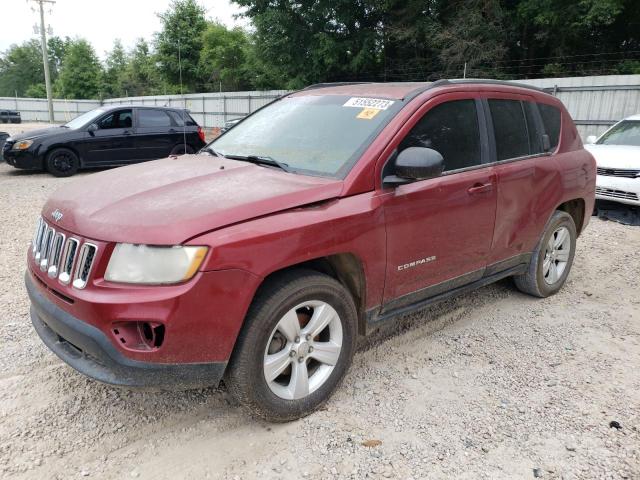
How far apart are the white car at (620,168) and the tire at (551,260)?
12.4 feet

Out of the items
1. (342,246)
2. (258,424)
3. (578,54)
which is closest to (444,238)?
(342,246)

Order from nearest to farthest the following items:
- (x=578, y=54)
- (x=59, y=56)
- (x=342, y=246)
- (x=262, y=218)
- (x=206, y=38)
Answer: (x=262, y=218) < (x=342, y=246) < (x=578, y=54) < (x=206, y=38) < (x=59, y=56)

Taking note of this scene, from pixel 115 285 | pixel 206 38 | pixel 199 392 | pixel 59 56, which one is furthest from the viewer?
pixel 59 56

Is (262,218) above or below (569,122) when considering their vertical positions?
below

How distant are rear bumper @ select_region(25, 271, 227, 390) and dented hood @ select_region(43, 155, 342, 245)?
0.44 m

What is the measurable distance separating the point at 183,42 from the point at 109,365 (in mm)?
39762

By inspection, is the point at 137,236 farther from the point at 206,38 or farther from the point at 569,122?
the point at 206,38

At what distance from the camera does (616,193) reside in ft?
26.2

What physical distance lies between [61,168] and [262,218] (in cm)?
985

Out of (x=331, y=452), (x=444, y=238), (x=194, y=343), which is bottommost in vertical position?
(x=331, y=452)

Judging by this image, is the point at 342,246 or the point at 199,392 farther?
the point at 199,392

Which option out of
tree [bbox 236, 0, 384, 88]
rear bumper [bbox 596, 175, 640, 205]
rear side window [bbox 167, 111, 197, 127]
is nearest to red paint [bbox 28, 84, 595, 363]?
rear bumper [bbox 596, 175, 640, 205]

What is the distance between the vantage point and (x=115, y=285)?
232cm

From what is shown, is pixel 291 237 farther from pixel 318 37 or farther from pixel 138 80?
pixel 138 80
